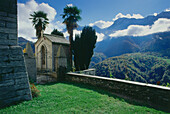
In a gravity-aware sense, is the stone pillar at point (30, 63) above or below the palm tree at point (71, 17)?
below

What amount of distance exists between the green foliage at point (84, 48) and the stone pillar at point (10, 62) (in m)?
11.7

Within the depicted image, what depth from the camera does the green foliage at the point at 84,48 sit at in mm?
16078

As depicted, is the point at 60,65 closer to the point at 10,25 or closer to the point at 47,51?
the point at 10,25

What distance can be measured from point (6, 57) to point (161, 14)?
260m

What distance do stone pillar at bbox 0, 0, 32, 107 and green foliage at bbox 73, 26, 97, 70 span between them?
11.7 m

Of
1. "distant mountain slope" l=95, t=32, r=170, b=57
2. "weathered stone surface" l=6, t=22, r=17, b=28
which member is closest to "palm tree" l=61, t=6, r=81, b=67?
"weathered stone surface" l=6, t=22, r=17, b=28

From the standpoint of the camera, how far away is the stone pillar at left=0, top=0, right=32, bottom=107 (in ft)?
12.7

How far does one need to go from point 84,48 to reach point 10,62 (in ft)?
41.4

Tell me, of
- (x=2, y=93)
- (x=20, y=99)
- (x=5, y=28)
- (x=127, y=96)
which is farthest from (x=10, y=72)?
(x=127, y=96)

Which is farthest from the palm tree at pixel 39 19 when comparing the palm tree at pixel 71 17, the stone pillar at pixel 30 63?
the stone pillar at pixel 30 63

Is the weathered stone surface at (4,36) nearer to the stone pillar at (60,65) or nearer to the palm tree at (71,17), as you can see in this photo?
the stone pillar at (60,65)

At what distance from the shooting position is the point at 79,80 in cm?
796

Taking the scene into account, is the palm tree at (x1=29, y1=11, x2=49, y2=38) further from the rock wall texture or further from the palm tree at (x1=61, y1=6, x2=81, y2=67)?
the rock wall texture

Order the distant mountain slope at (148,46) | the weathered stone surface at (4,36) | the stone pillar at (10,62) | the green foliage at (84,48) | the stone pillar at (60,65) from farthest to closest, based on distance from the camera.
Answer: the distant mountain slope at (148,46), the green foliage at (84,48), the stone pillar at (60,65), the weathered stone surface at (4,36), the stone pillar at (10,62)
